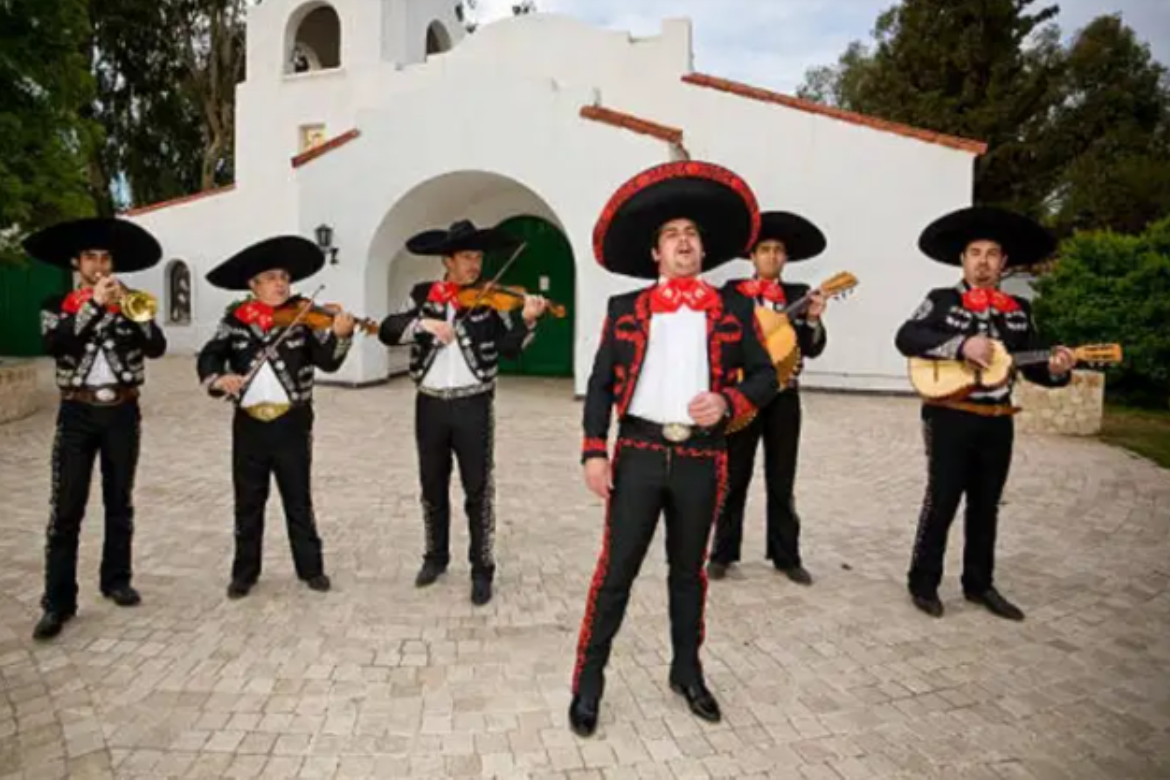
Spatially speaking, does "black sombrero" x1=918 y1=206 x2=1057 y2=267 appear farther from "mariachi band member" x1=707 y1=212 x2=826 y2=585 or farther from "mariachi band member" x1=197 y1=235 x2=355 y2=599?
"mariachi band member" x1=197 y1=235 x2=355 y2=599

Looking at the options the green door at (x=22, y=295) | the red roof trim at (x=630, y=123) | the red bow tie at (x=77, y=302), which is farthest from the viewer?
the green door at (x=22, y=295)

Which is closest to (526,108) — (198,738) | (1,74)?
(1,74)

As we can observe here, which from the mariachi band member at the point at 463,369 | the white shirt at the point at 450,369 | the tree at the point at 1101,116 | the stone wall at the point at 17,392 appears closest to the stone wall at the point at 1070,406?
the mariachi band member at the point at 463,369

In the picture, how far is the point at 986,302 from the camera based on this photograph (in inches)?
171

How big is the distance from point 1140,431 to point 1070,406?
1.50 metres

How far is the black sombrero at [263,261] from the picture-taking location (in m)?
4.39

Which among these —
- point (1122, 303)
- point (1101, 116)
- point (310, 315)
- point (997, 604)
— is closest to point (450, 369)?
point (310, 315)

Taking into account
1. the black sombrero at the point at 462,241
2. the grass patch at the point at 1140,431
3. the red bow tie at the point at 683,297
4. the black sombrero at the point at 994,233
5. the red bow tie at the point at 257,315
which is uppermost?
the black sombrero at the point at 994,233

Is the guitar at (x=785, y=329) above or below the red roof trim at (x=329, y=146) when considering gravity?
below

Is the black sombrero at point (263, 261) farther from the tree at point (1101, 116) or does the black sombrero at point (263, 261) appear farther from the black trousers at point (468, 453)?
the tree at point (1101, 116)

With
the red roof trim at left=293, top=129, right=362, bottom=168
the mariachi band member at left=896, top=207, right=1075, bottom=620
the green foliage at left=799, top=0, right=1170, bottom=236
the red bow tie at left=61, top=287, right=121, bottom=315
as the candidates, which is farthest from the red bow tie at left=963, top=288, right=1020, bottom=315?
the green foliage at left=799, top=0, right=1170, bottom=236

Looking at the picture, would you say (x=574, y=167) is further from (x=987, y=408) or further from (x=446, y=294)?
(x=987, y=408)

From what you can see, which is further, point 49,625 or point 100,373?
point 100,373

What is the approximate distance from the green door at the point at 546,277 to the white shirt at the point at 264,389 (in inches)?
422
